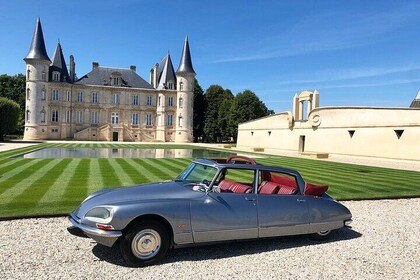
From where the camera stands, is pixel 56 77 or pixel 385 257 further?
pixel 56 77

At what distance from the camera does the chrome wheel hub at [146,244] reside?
16.4 feet

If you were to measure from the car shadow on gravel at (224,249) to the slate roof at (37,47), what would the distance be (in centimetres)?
6529

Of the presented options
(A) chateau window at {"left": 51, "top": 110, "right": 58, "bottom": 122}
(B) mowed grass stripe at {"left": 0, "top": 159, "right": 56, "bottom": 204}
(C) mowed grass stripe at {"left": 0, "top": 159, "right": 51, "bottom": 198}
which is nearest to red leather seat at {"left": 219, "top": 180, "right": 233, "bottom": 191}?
(B) mowed grass stripe at {"left": 0, "top": 159, "right": 56, "bottom": 204}

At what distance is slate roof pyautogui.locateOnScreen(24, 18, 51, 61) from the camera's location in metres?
60.9

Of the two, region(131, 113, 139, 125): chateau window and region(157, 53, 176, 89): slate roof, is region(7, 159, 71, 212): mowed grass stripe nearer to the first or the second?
region(131, 113, 139, 125): chateau window

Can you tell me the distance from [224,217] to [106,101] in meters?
69.4

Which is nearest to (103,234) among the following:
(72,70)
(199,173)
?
(199,173)

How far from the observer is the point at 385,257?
5742 mm

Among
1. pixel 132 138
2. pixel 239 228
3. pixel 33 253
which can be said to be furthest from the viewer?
pixel 132 138

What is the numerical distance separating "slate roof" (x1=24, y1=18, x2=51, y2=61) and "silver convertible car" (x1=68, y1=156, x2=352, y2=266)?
6486 centimetres

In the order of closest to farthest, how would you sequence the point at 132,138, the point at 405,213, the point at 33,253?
the point at 33,253 < the point at 405,213 < the point at 132,138

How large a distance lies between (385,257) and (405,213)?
13.4ft

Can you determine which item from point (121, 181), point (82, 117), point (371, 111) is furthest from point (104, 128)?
point (121, 181)

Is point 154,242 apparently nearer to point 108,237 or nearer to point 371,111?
point 108,237
